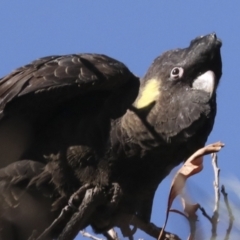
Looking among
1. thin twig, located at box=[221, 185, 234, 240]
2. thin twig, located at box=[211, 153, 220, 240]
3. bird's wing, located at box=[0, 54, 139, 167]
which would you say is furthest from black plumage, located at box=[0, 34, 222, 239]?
thin twig, located at box=[221, 185, 234, 240]

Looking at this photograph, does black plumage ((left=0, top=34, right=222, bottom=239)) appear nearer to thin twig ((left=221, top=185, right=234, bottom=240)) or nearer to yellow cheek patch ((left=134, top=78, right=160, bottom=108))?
yellow cheek patch ((left=134, top=78, right=160, bottom=108))

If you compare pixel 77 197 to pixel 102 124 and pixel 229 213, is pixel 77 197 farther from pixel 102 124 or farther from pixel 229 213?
pixel 229 213

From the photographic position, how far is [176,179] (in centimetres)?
175

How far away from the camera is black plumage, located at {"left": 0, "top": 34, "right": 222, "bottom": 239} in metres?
2.68

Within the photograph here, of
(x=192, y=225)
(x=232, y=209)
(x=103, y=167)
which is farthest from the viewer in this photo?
(x=103, y=167)

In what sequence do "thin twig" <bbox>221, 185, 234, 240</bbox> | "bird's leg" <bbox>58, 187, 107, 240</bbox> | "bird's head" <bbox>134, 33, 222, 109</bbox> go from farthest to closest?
"bird's head" <bbox>134, 33, 222, 109</bbox> → "bird's leg" <bbox>58, 187, 107, 240</bbox> → "thin twig" <bbox>221, 185, 234, 240</bbox>

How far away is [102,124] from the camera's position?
277 cm

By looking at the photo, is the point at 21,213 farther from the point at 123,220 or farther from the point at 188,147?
the point at 188,147

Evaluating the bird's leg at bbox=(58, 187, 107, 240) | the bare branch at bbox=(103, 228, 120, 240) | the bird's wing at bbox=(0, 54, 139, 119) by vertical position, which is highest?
the bird's wing at bbox=(0, 54, 139, 119)

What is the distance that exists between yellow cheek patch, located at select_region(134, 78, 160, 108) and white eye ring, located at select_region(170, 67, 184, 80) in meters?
0.09

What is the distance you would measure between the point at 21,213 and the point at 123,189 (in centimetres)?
52

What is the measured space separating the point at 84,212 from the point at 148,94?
705mm

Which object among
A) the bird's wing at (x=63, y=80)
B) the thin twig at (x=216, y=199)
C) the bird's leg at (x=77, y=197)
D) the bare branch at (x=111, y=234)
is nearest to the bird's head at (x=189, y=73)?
the bird's wing at (x=63, y=80)

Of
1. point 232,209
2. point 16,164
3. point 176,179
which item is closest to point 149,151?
point 16,164
